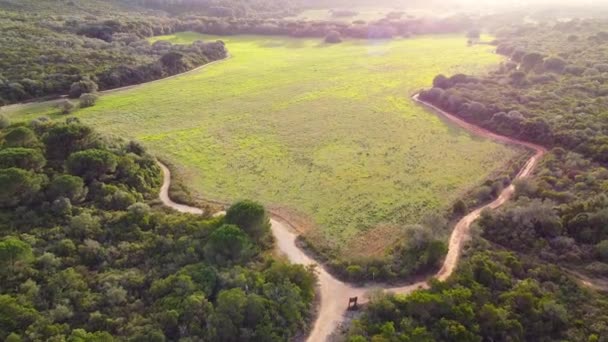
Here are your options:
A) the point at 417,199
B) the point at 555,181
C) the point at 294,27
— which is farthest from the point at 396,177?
the point at 294,27

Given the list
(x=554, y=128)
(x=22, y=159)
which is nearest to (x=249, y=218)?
(x=22, y=159)

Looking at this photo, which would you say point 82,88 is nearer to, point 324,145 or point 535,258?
point 324,145

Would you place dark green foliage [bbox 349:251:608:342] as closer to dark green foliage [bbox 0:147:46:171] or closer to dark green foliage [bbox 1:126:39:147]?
dark green foliage [bbox 0:147:46:171]

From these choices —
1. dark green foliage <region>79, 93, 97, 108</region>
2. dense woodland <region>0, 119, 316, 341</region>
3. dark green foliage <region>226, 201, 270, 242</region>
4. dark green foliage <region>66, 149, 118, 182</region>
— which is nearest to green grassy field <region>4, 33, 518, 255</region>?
dark green foliage <region>79, 93, 97, 108</region>

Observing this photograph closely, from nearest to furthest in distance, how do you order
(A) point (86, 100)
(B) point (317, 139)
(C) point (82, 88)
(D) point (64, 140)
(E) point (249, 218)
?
(E) point (249, 218), (D) point (64, 140), (B) point (317, 139), (A) point (86, 100), (C) point (82, 88)

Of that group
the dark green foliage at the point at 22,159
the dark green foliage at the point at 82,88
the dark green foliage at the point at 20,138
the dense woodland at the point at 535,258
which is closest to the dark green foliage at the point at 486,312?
the dense woodland at the point at 535,258

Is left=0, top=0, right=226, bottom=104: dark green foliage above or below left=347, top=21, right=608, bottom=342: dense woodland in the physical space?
above
